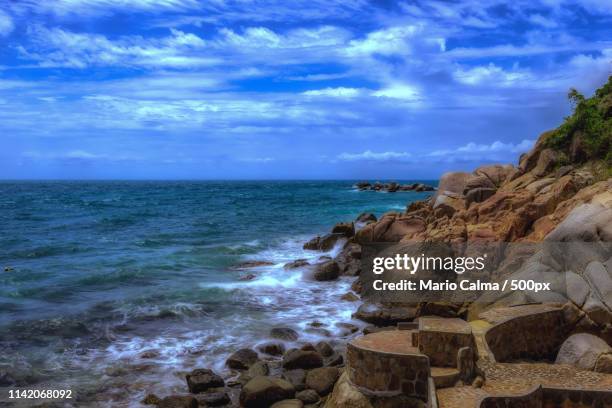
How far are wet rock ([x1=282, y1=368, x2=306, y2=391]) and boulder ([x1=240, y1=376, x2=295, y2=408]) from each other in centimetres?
48

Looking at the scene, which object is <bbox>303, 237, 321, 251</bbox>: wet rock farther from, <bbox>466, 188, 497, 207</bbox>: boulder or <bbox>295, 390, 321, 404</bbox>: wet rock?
<bbox>295, 390, 321, 404</bbox>: wet rock

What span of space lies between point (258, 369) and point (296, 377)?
3.75 ft

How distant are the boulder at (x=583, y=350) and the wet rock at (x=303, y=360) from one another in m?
6.14

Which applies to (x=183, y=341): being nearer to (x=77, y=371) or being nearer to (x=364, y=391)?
(x=77, y=371)

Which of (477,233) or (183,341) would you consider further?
(477,233)

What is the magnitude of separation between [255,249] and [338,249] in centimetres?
557

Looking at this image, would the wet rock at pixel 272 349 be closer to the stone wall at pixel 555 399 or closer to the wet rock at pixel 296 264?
the stone wall at pixel 555 399

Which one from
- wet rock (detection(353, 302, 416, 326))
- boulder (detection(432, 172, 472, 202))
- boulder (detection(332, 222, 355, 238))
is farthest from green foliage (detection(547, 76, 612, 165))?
boulder (detection(332, 222, 355, 238))

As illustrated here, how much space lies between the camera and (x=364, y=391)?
11750 millimetres

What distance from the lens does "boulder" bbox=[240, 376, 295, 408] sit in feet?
42.6

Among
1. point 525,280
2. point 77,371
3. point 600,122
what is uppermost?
point 600,122

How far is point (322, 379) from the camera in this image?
548 inches

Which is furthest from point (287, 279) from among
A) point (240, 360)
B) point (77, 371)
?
point (77, 371)

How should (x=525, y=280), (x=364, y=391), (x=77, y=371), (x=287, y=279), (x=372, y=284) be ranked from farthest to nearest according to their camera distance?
(x=287, y=279), (x=372, y=284), (x=525, y=280), (x=77, y=371), (x=364, y=391)
